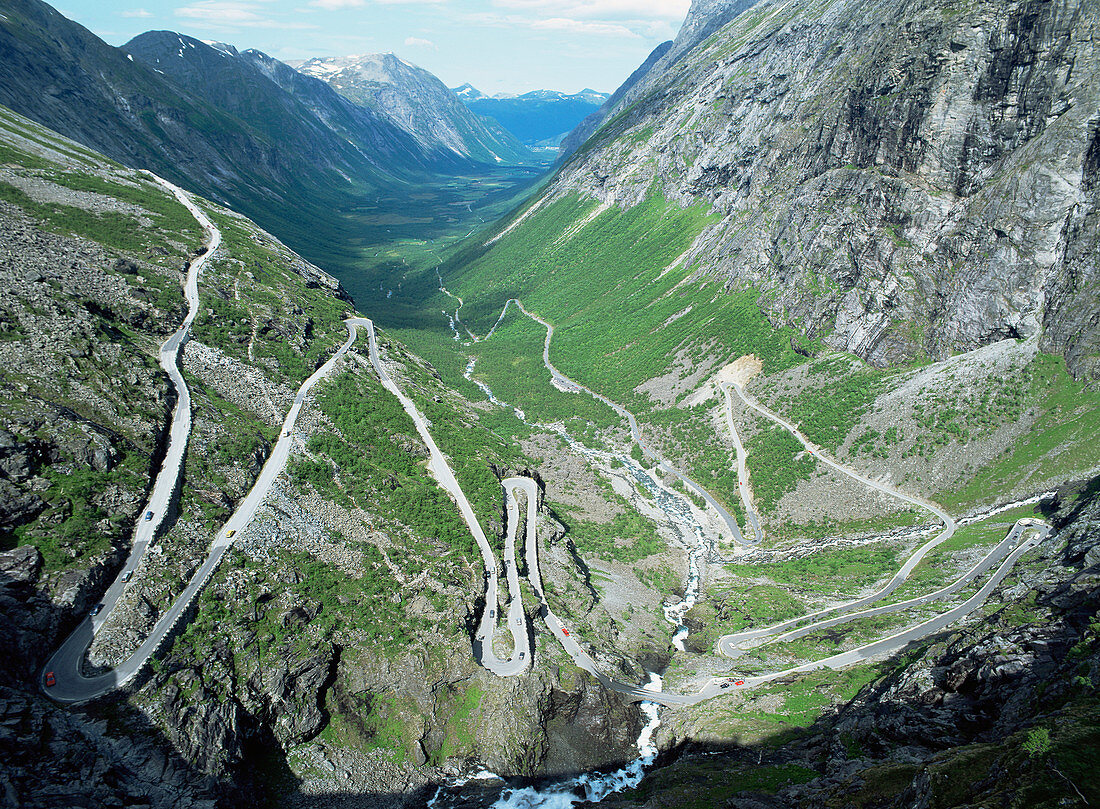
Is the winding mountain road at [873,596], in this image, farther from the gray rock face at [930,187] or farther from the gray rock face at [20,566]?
the gray rock face at [20,566]

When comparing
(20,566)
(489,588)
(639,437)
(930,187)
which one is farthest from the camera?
(639,437)

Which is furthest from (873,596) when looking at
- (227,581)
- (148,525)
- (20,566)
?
(20,566)

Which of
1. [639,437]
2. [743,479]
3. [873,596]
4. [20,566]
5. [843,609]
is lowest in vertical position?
[843,609]

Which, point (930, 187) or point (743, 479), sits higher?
point (930, 187)

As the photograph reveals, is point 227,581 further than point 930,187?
No

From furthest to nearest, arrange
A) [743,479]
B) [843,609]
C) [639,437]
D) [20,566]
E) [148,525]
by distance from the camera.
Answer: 1. [639,437]
2. [743,479]
3. [843,609]
4. [148,525]
5. [20,566]

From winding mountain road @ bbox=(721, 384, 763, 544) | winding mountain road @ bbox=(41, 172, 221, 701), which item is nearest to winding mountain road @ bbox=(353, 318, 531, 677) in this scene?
winding mountain road @ bbox=(41, 172, 221, 701)

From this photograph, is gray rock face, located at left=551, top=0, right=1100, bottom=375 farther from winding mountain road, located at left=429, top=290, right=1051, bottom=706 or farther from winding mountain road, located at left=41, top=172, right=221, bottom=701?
winding mountain road, located at left=41, top=172, right=221, bottom=701

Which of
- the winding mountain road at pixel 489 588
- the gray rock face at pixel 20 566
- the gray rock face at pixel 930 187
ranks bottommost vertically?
the winding mountain road at pixel 489 588

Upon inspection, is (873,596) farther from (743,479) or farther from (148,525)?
(148,525)

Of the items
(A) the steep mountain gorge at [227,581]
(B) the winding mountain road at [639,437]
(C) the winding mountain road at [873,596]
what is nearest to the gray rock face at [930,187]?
(C) the winding mountain road at [873,596]
